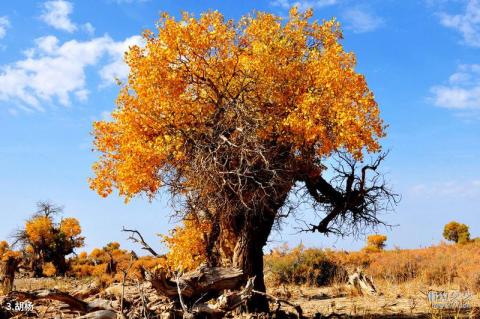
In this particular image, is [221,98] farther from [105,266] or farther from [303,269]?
[105,266]

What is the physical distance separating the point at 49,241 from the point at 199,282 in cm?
2919

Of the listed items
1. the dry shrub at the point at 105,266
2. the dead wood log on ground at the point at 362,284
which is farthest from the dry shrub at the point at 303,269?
the dry shrub at the point at 105,266

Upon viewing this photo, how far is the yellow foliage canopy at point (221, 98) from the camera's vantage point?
46.9 feet

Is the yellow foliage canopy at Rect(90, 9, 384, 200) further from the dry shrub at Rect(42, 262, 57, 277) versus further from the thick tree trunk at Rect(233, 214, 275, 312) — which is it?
the dry shrub at Rect(42, 262, 57, 277)

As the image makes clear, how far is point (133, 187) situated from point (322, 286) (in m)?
14.3

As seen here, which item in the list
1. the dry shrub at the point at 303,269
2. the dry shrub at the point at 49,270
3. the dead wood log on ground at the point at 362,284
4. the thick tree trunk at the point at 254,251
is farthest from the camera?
the dry shrub at the point at 49,270

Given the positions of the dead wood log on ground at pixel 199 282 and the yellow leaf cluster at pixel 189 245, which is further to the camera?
the yellow leaf cluster at pixel 189 245

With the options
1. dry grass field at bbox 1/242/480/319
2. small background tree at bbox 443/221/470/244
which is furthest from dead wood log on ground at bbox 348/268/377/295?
small background tree at bbox 443/221/470/244

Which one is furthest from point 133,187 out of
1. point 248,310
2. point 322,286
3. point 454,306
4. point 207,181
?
Result: point 322,286

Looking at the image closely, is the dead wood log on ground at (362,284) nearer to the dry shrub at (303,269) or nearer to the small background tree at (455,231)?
the dry shrub at (303,269)

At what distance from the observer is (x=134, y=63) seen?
1562 cm

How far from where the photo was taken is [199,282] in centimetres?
1155

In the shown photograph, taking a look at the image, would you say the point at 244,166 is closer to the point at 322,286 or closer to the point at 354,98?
the point at 354,98

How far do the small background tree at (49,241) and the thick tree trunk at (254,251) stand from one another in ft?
75.5
